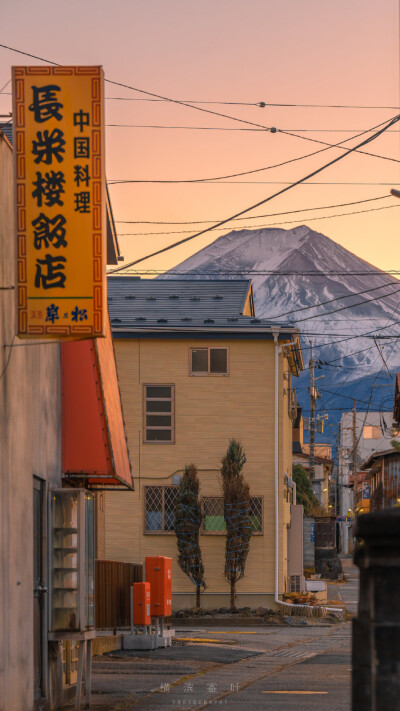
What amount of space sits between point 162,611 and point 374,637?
1860cm

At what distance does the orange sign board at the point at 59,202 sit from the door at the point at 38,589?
9.11 ft

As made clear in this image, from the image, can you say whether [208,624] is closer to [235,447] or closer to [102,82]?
[235,447]

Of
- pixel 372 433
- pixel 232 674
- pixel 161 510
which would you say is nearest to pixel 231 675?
pixel 232 674

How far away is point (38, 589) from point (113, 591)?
927 cm

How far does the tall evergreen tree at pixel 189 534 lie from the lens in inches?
1340

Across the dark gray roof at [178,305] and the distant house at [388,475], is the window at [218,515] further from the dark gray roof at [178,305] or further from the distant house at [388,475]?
the distant house at [388,475]

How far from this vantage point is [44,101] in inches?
413

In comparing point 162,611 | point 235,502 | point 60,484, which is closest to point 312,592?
point 235,502

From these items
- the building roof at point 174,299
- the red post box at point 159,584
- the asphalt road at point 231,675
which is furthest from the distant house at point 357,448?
the asphalt road at point 231,675

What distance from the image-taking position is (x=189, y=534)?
34.1 meters

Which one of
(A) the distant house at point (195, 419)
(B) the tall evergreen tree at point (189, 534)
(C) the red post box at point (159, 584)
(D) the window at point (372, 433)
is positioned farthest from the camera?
(D) the window at point (372, 433)

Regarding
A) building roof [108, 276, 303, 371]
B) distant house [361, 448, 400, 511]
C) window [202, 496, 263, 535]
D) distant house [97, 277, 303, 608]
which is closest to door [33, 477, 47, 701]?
window [202, 496, 263, 535]

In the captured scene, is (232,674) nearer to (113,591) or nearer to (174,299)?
(113,591)

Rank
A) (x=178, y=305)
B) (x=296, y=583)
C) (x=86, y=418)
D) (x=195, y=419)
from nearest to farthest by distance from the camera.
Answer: (x=86, y=418) < (x=195, y=419) < (x=178, y=305) < (x=296, y=583)
